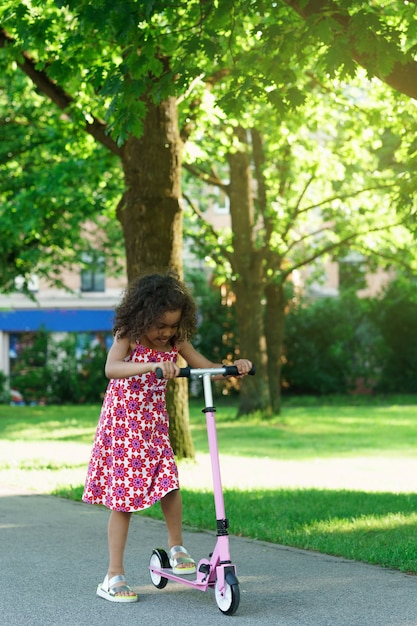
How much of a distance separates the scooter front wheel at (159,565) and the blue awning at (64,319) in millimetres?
39926

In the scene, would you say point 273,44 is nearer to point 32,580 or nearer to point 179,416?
point 32,580

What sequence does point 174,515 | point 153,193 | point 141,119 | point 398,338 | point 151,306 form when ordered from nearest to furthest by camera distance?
point 151,306, point 174,515, point 141,119, point 153,193, point 398,338

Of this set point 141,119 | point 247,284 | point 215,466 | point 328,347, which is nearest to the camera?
point 215,466

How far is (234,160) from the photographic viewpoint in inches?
919

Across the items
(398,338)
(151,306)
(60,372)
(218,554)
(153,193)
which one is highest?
(153,193)

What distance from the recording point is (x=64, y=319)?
46.1m

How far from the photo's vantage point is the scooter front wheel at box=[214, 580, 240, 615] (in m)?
5.14

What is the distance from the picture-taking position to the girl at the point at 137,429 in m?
5.67

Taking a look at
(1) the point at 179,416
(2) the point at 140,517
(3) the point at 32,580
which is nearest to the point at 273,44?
(2) the point at 140,517

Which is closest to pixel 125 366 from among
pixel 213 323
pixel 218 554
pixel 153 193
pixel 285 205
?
pixel 218 554

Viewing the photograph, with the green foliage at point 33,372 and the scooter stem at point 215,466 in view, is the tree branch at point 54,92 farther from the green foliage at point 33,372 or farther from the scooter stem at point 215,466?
the green foliage at point 33,372

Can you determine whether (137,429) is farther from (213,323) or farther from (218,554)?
(213,323)

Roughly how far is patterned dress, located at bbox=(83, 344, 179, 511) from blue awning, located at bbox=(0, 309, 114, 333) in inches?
1576

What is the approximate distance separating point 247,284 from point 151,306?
18.4 meters
